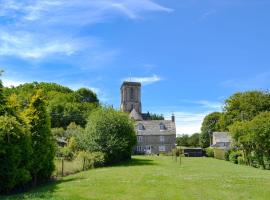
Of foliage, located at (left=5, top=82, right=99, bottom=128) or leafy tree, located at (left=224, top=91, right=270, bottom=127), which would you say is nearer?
leafy tree, located at (left=224, top=91, right=270, bottom=127)

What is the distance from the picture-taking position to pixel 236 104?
263 ft

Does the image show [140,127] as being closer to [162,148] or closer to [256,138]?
[162,148]

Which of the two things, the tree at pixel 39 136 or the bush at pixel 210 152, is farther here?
the bush at pixel 210 152

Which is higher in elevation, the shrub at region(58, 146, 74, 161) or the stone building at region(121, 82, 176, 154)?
the stone building at region(121, 82, 176, 154)

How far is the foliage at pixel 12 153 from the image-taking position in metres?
21.5

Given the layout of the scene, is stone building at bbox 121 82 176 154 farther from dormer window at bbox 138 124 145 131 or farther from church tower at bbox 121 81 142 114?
church tower at bbox 121 81 142 114

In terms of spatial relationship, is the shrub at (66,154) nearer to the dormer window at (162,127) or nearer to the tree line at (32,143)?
the tree line at (32,143)

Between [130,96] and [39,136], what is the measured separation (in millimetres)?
97769

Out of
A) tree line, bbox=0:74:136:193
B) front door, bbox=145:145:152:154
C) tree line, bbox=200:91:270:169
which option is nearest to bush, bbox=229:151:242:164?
tree line, bbox=200:91:270:169

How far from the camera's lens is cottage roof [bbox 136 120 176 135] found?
85875 mm

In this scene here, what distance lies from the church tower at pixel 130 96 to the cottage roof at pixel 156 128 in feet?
117

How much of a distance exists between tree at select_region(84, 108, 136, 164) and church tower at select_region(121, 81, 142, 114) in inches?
3031

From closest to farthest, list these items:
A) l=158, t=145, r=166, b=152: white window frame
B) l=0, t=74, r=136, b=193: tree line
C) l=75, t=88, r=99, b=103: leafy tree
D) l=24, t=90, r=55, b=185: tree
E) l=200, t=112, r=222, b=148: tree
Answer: l=0, t=74, r=136, b=193: tree line
l=24, t=90, r=55, b=185: tree
l=158, t=145, r=166, b=152: white window frame
l=75, t=88, r=99, b=103: leafy tree
l=200, t=112, r=222, b=148: tree

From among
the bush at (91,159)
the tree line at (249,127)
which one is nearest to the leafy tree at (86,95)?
the tree line at (249,127)
